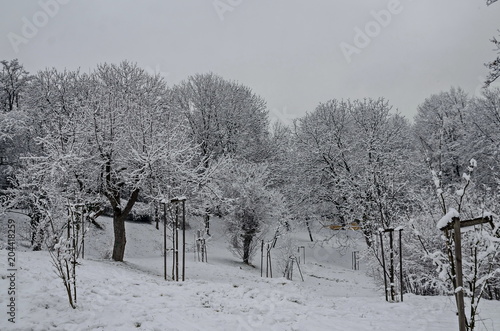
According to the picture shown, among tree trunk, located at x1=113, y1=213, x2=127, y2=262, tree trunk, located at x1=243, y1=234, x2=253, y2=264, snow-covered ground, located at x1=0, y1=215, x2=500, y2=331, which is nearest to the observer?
snow-covered ground, located at x1=0, y1=215, x2=500, y2=331

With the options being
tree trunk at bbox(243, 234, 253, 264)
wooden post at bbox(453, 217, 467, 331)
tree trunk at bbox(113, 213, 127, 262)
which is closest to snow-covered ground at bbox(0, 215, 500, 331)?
wooden post at bbox(453, 217, 467, 331)

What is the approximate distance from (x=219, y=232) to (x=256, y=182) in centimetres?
660

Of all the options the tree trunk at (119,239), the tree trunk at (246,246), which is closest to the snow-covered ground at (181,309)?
the tree trunk at (119,239)

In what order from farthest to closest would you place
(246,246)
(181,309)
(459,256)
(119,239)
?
(246,246)
(119,239)
(181,309)
(459,256)

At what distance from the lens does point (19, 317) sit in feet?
18.1

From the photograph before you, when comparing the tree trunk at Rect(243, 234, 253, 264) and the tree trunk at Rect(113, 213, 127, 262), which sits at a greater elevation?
the tree trunk at Rect(113, 213, 127, 262)

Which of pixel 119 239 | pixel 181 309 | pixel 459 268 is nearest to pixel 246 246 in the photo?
pixel 119 239

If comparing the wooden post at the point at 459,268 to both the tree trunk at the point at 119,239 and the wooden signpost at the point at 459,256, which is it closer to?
the wooden signpost at the point at 459,256

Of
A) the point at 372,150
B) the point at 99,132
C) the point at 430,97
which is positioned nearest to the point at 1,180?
the point at 99,132

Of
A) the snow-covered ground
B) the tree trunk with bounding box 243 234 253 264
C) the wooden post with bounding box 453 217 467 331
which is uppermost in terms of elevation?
the wooden post with bounding box 453 217 467 331

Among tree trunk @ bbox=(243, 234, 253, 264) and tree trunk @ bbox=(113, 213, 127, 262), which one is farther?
tree trunk @ bbox=(243, 234, 253, 264)

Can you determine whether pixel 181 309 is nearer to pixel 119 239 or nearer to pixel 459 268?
pixel 459 268

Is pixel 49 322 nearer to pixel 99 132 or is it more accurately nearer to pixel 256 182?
pixel 99 132

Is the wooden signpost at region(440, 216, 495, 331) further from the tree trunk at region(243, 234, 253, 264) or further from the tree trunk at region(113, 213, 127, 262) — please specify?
the tree trunk at region(243, 234, 253, 264)
